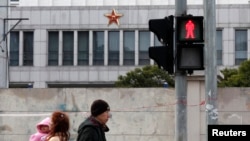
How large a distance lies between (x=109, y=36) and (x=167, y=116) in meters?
51.2

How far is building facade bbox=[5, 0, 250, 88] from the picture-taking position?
64500mm

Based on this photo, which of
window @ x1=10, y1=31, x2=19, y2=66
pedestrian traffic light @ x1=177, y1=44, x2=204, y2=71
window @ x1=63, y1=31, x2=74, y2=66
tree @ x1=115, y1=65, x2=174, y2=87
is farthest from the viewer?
window @ x1=10, y1=31, x2=19, y2=66

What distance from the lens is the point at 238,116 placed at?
1433 centimetres

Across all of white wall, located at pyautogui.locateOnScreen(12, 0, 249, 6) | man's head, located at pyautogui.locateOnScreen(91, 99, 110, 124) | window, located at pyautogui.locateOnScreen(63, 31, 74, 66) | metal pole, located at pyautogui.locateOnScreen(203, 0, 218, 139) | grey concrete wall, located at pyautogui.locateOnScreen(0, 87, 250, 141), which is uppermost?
white wall, located at pyautogui.locateOnScreen(12, 0, 249, 6)

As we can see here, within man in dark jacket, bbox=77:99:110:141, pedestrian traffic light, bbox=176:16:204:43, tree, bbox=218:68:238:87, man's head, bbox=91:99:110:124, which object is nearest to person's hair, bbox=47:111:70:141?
man in dark jacket, bbox=77:99:110:141

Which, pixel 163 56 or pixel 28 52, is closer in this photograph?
pixel 163 56

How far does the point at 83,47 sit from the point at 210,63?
184 feet

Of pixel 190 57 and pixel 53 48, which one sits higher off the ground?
pixel 53 48

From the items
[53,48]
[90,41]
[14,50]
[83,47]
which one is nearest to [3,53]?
[83,47]

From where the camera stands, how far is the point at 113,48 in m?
65.0

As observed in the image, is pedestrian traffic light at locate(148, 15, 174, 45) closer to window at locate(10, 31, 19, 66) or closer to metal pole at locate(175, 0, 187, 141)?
metal pole at locate(175, 0, 187, 141)

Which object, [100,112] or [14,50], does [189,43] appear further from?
[14,50]

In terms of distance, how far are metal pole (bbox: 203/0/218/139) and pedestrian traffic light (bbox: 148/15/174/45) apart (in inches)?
19.9

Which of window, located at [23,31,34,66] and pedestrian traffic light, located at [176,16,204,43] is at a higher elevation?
window, located at [23,31,34,66]
